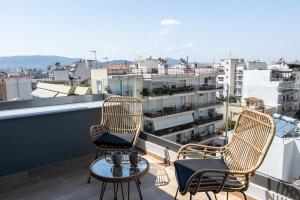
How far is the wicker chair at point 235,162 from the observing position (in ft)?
5.07

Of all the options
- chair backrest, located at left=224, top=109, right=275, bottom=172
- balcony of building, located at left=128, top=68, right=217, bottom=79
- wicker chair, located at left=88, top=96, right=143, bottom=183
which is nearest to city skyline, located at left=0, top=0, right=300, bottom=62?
balcony of building, located at left=128, top=68, right=217, bottom=79

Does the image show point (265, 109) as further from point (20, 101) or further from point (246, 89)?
point (20, 101)

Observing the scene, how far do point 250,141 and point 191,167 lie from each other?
1.68 ft

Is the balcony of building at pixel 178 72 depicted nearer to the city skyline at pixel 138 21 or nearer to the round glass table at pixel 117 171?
the city skyline at pixel 138 21

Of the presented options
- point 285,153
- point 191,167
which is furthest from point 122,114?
point 285,153

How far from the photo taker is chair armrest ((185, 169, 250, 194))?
1.53 m

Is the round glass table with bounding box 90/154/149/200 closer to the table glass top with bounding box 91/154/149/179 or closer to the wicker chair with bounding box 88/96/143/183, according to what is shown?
the table glass top with bounding box 91/154/149/179

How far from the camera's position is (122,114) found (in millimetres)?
3223

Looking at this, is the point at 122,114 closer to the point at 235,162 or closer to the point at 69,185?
the point at 69,185

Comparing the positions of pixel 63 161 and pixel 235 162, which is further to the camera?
pixel 63 161

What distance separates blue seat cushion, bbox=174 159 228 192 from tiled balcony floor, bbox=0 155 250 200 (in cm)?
54

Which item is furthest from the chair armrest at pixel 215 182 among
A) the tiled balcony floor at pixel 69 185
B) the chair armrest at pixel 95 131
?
the chair armrest at pixel 95 131

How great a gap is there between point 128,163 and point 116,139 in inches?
23.0

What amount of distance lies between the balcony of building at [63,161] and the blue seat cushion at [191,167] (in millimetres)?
433
